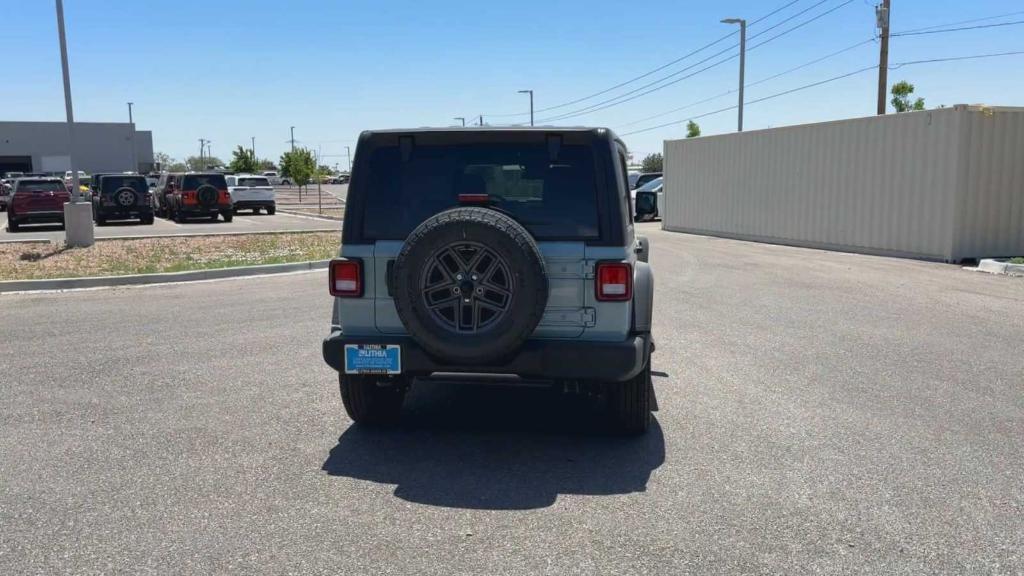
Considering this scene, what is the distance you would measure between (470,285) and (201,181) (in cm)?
2952

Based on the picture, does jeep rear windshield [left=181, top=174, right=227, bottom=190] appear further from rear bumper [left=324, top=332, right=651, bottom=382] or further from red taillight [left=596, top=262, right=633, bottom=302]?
red taillight [left=596, top=262, right=633, bottom=302]

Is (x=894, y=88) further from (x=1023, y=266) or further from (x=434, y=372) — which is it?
(x=434, y=372)

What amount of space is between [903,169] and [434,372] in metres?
15.8

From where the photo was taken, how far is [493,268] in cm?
484

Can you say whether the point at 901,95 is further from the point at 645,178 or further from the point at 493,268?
the point at 493,268

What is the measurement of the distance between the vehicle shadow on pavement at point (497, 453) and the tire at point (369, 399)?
0.29 ft

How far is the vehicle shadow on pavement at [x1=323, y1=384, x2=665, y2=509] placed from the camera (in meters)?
4.70

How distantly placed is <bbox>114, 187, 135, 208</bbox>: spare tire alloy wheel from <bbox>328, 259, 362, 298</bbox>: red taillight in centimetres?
2729

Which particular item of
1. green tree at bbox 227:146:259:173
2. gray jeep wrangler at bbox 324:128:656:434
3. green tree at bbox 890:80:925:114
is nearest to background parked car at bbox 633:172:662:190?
green tree at bbox 890:80:925:114

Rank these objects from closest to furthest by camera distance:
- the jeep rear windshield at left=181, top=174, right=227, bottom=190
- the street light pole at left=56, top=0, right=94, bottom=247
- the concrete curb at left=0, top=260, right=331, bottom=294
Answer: the concrete curb at left=0, top=260, right=331, bottom=294 < the street light pole at left=56, top=0, right=94, bottom=247 < the jeep rear windshield at left=181, top=174, right=227, bottom=190

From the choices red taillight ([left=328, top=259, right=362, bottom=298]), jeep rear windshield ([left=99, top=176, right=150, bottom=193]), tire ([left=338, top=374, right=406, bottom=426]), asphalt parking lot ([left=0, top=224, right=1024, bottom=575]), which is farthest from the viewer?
jeep rear windshield ([left=99, top=176, right=150, bottom=193])

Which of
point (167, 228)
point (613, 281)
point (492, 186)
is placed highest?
point (492, 186)

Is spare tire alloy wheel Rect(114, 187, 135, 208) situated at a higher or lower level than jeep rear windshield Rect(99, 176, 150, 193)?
lower

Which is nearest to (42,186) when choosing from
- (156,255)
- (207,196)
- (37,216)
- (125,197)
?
(37,216)
